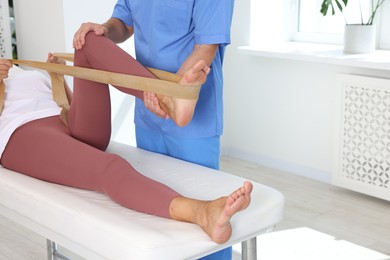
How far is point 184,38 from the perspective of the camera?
208cm

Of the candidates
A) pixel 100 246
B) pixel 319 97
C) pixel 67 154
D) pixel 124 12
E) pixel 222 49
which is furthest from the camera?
pixel 319 97

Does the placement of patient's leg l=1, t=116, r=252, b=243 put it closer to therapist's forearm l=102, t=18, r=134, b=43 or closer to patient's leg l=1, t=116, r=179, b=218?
patient's leg l=1, t=116, r=179, b=218

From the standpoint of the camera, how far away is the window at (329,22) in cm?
363

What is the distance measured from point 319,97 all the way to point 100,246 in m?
2.35

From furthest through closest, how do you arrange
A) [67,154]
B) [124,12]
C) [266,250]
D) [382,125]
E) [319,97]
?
[319,97]
[382,125]
[266,250]
[124,12]
[67,154]

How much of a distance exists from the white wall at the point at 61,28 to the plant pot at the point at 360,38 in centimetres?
118

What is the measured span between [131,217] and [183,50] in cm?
65

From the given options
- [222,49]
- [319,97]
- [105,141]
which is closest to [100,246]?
[105,141]

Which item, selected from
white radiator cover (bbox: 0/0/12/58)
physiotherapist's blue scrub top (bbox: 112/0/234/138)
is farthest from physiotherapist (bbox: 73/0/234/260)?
white radiator cover (bbox: 0/0/12/58)

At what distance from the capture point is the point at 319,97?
12.2 ft

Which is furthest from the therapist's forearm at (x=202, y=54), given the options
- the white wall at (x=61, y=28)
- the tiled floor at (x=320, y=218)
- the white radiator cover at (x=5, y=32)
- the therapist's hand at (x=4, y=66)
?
the white radiator cover at (x=5, y=32)

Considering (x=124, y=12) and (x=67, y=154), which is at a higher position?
(x=124, y=12)

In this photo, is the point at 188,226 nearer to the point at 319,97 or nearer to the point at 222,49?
the point at 222,49

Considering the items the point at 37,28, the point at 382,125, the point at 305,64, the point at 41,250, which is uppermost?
the point at 37,28
